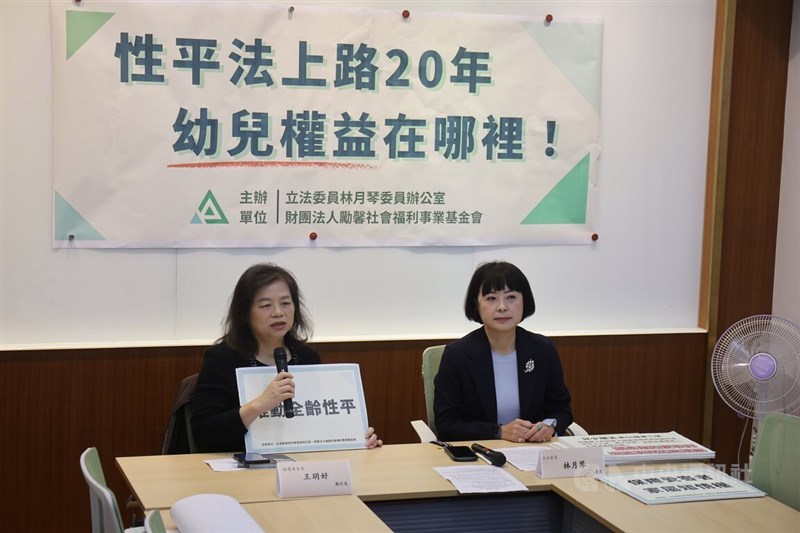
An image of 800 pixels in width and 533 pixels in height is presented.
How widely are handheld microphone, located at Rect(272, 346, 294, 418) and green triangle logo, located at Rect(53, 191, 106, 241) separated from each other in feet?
4.33

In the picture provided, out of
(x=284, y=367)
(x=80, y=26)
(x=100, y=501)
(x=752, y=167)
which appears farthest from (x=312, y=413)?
(x=752, y=167)

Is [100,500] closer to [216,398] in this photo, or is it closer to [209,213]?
[216,398]

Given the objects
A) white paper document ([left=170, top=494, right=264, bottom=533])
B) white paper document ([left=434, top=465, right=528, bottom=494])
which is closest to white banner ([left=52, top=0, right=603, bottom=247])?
white paper document ([left=434, top=465, right=528, bottom=494])

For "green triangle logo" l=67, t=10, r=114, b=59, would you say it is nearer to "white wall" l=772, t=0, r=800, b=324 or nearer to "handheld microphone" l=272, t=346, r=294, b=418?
"handheld microphone" l=272, t=346, r=294, b=418

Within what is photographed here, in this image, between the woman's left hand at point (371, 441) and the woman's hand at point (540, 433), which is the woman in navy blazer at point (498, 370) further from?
the woman's left hand at point (371, 441)

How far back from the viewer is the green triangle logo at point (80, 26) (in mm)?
4004

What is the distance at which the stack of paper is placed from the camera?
3254 millimetres

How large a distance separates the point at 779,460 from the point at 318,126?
2331mm

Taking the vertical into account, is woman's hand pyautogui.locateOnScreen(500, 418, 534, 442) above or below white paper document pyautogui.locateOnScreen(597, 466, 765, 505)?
above

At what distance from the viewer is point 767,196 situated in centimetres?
488

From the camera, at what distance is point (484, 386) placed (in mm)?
3668

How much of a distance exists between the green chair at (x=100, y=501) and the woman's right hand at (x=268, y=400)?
596 mm

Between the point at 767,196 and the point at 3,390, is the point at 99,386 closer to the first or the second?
the point at 3,390

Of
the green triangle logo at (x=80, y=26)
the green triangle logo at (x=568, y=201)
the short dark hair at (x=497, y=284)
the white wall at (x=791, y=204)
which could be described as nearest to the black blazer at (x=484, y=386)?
the short dark hair at (x=497, y=284)
